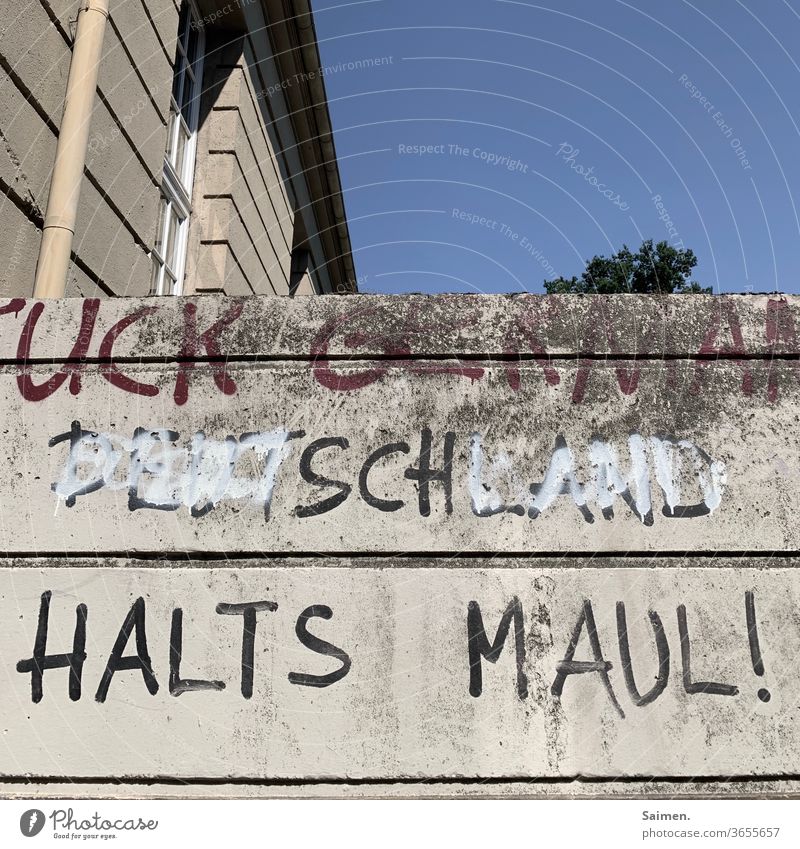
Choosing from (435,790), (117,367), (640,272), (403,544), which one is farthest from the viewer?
(640,272)

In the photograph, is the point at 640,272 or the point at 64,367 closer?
the point at 64,367

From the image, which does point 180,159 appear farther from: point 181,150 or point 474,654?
point 474,654

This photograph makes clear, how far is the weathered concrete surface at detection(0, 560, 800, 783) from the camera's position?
2.33m

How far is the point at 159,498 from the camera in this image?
2.52 meters

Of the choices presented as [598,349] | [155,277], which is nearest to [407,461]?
[598,349]

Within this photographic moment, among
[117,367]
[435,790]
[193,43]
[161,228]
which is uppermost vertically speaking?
[193,43]

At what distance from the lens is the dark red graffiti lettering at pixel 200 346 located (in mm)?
2596

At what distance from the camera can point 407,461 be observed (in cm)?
254

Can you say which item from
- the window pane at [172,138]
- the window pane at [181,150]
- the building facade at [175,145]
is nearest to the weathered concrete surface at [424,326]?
the building facade at [175,145]

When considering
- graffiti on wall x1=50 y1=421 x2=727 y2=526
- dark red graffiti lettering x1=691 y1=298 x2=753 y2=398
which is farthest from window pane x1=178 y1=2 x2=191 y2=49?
dark red graffiti lettering x1=691 y1=298 x2=753 y2=398

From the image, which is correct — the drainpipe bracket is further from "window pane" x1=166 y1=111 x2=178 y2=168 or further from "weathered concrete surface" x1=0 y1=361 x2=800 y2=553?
"weathered concrete surface" x1=0 y1=361 x2=800 y2=553

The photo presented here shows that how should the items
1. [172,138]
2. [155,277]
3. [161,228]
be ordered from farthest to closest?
[172,138]
[161,228]
[155,277]

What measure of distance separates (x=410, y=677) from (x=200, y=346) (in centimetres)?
139

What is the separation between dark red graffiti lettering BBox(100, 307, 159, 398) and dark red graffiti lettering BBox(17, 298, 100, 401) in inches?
2.8
